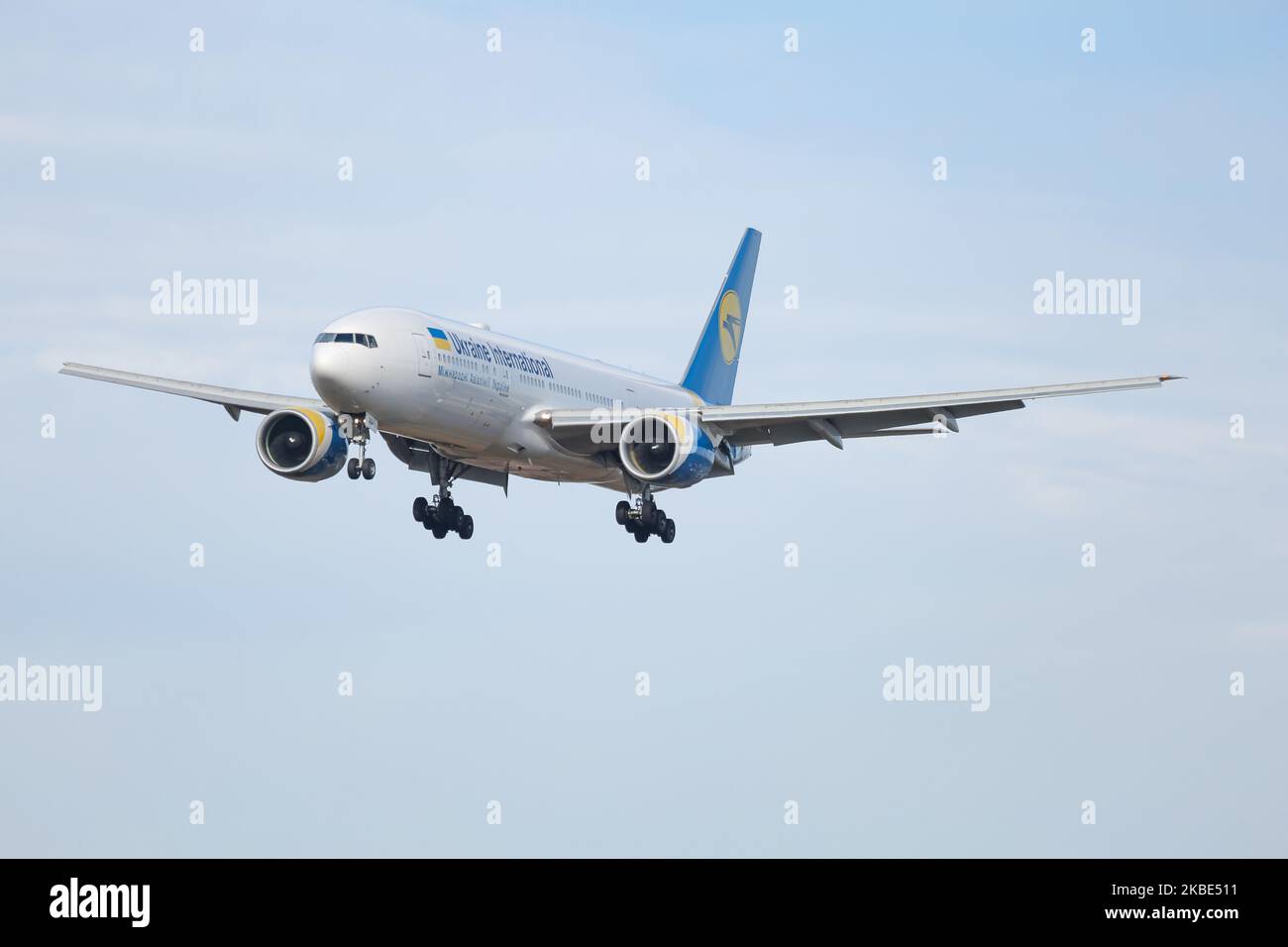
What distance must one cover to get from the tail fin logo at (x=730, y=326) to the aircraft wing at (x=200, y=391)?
17.8m

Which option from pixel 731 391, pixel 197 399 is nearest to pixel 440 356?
pixel 197 399

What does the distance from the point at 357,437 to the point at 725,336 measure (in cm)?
2292

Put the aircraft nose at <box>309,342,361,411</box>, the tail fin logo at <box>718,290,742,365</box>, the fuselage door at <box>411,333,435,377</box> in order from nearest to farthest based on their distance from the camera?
the aircraft nose at <box>309,342,361,411</box>
the fuselage door at <box>411,333,435,377</box>
the tail fin logo at <box>718,290,742,365</box>

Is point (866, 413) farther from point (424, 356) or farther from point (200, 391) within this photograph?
point (200, 391)

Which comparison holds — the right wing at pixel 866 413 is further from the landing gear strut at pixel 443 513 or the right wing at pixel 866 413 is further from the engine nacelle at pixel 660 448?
the landing gear strut at pixel 443 513

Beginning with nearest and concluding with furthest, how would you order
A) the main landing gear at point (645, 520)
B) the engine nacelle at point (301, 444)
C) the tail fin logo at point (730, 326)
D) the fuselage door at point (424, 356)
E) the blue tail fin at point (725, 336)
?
the fuselage door at point (424, 356) → the engine nacelle at point (301, 444) → the main landing gear at point (645, 520) → the blue tail fin at point (725, 336) → the tail fin logo at point (730, 326)

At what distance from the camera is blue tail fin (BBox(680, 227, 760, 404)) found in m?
62.8

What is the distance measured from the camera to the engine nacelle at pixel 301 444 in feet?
159

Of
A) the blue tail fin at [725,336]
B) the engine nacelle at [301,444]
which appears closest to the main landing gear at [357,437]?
the engine nacelle at [301,444]

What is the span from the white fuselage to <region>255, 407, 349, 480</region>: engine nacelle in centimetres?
284

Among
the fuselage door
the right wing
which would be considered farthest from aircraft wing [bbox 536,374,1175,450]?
the fuselage door

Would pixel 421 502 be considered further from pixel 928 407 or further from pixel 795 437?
pixel 928 407

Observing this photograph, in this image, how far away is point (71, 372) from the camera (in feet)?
176

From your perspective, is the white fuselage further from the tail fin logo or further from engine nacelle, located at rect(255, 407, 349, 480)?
the tail fin logo
